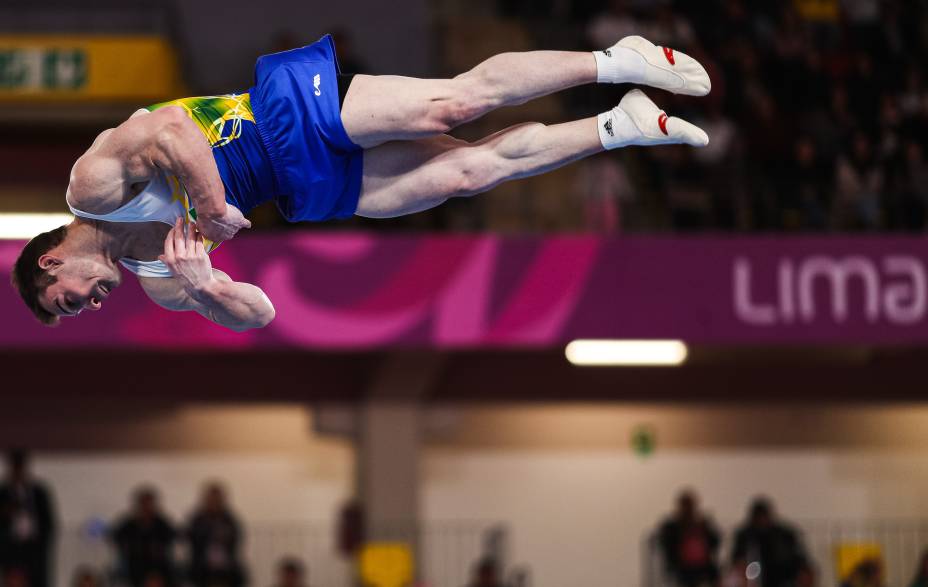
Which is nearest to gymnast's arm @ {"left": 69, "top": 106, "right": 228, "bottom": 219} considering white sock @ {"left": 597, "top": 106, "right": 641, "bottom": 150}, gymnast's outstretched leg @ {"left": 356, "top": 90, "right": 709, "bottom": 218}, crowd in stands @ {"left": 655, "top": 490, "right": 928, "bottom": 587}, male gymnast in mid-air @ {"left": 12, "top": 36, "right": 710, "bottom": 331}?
male gymnast in mid-air @ {"left": 12, "top": 36, "right": 710, "bottom": 331}

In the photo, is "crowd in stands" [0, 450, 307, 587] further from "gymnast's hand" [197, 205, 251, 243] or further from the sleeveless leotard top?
"gymnast's hand" [197, 205, 251, 243]

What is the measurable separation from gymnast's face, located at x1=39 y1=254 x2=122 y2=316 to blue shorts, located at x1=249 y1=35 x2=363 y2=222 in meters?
0.79

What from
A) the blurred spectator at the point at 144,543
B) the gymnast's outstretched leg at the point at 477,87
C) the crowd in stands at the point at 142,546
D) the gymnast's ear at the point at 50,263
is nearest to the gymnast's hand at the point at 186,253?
the gymnast's ear at the point at 50,263

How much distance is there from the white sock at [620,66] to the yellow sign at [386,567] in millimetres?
6933

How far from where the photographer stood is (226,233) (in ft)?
19.1

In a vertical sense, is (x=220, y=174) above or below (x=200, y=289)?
above

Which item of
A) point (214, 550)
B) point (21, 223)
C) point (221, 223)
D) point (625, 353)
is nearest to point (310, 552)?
point (214, 550)

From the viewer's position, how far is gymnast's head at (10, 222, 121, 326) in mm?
5906

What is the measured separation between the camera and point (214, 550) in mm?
12859

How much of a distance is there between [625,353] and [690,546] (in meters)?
2.35

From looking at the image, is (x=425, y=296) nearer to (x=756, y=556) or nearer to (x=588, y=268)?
(x=588, y=268)

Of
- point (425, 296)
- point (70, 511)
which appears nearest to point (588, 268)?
point (425, 296)

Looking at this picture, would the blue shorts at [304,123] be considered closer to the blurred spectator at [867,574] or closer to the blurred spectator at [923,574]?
the blurred spectator at [867,574]

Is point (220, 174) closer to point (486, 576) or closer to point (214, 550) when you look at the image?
point (486, 576)
